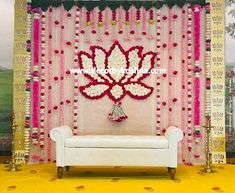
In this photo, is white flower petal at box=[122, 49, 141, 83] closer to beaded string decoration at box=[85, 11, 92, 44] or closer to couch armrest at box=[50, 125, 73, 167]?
beaded string decoration at box=[85, 11, 92, 44]

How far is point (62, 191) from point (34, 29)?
2.93m

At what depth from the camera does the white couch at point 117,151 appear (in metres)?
4.86

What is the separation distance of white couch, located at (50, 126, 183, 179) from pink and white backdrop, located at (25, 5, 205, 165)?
1059 mm

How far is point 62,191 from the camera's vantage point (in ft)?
13.7

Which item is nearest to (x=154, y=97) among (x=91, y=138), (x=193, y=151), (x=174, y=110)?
(x=174, y=110)

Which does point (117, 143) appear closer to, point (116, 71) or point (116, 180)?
point (116, 180)

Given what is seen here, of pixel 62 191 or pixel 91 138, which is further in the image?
pixel 91 138

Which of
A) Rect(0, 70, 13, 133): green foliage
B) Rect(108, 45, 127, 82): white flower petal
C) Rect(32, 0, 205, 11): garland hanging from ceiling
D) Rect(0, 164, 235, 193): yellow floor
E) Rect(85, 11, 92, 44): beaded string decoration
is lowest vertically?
Rect(0, 164, 235, 193): yellow floor

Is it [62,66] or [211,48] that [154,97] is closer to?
[211,48]

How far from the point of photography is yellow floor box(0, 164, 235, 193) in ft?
14.0

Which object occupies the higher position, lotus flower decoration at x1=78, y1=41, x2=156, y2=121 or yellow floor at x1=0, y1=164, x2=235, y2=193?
lotus flower decoration at x1=78, y1=41, x2=156, y2=121

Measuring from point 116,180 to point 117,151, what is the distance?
38cm

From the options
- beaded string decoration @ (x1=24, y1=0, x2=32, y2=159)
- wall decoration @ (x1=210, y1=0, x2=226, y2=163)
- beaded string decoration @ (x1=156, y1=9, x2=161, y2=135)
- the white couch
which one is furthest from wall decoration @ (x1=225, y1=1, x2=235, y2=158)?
beaded string decoration @ (x1=24, y1=0, x2=32, y2=159)

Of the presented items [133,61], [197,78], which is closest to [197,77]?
[197,78]
